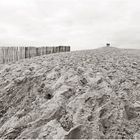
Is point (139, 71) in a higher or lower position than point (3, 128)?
higher

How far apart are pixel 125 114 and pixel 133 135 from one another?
70 cm

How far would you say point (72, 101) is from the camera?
6.53 metres

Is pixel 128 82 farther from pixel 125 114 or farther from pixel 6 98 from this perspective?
pixel 6 98

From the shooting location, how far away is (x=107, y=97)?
6645 millimetres

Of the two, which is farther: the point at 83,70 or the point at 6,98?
the point at 83,70

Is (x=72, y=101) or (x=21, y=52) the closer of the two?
(x=72, y=101)

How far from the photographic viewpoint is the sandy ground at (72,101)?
5.66 m

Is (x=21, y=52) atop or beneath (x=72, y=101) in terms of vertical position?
atop

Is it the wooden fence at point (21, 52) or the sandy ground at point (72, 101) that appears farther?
the wooden fence at point (21, 52)

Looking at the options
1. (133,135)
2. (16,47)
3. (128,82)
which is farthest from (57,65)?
(16,47)

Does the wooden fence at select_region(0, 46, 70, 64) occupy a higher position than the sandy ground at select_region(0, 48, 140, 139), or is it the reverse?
the wooden fence at select_region(0, 46, 70, 64)

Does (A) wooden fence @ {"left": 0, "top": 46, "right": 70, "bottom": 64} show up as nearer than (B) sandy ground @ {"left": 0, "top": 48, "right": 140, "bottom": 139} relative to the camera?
No

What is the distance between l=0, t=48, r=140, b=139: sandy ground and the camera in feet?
18.6

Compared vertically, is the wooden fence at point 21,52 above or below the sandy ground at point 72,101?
above
